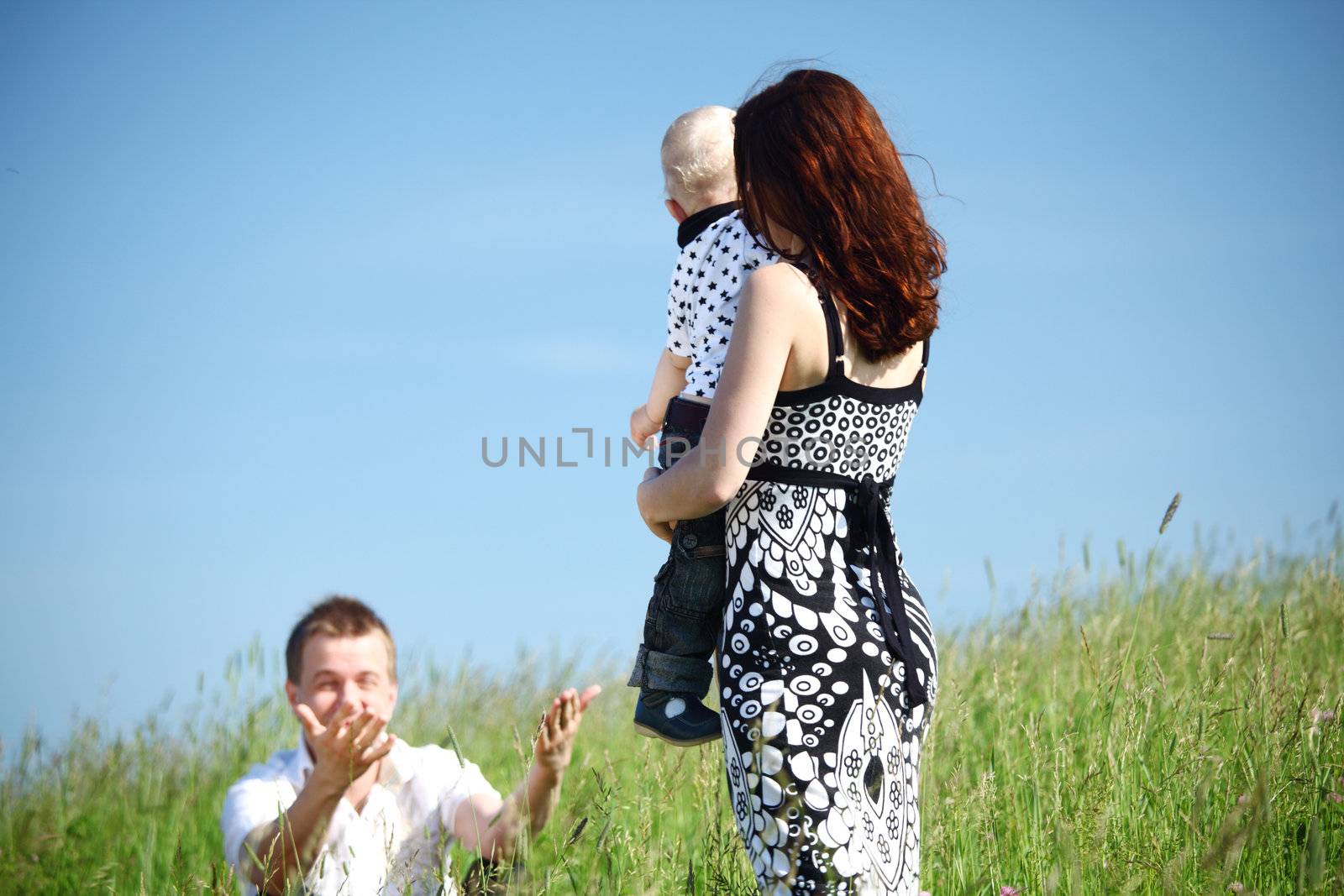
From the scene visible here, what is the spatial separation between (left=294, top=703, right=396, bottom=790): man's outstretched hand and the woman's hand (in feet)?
2.79

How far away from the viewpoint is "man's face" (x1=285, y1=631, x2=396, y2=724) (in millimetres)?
3359

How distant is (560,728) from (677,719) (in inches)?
14.9

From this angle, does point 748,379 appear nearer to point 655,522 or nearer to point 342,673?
point 655,522

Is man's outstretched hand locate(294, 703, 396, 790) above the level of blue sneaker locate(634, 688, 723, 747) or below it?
below

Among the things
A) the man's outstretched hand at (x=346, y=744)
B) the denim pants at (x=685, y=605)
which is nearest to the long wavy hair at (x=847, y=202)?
the denim pants at (x=685, y=605)

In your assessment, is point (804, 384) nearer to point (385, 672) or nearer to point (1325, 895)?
point (1325, 895)

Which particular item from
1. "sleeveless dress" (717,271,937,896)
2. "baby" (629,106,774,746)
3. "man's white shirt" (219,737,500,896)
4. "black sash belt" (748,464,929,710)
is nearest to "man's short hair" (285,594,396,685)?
"man's white shirt" (219,737,500,896)

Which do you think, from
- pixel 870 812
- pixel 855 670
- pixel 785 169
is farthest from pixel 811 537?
pixel 785 169

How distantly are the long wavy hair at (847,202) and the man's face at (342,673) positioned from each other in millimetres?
1884

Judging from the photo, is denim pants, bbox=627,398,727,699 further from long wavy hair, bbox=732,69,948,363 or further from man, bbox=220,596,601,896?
long wavy hair, bbox=732,69,948,363

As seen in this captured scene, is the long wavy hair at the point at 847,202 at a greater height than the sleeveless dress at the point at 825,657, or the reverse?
the long wavy hair at the point at 847,202

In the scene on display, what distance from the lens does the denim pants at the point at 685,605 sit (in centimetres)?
242

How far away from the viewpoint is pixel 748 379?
2.08 m

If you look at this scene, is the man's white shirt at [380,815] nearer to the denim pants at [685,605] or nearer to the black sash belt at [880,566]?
the denim pants at [685,605]
